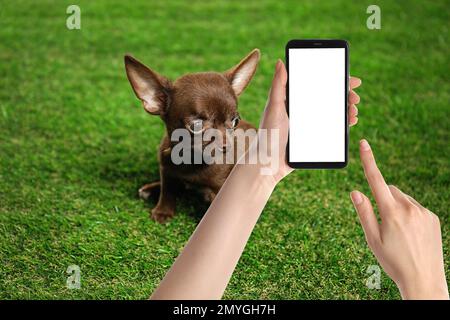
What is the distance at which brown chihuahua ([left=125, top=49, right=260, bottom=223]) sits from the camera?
2.44 m

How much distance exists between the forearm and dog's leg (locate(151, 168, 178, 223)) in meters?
1.18

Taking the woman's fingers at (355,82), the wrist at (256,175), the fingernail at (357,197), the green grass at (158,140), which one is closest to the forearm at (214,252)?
the wrist at (256,175)

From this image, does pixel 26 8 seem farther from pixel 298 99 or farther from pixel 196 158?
pixel 298 99

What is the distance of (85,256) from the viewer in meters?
2.56

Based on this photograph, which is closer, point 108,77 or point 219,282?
point 219,282

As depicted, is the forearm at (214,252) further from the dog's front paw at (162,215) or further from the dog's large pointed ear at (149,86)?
the dog's front paw at (162,215)

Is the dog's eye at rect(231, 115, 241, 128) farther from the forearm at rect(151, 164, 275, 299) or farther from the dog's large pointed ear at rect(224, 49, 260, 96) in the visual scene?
the forearm at rect(151, 164, 275, 299)

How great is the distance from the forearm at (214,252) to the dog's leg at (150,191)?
138cm

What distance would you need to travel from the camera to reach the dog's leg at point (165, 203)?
277cm

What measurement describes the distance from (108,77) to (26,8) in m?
1.47

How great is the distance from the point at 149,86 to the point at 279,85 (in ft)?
2.75

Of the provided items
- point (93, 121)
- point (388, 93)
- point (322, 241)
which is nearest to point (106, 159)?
point (93, 121)
